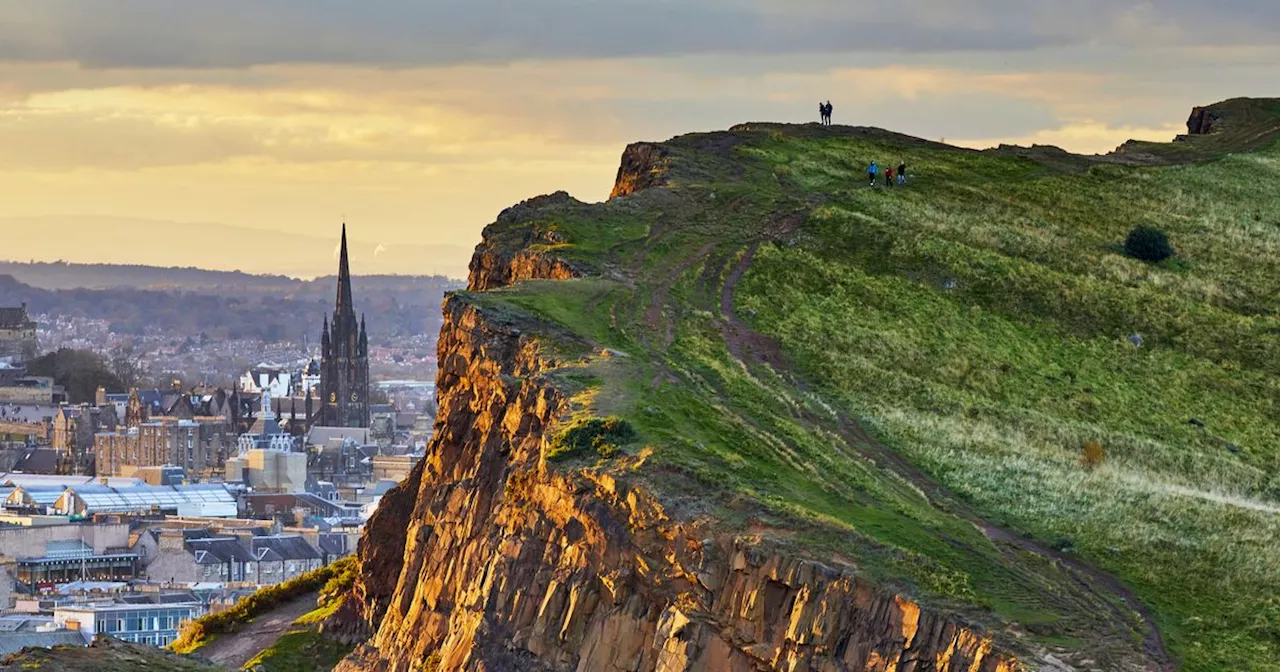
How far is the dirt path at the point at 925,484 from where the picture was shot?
46.9m

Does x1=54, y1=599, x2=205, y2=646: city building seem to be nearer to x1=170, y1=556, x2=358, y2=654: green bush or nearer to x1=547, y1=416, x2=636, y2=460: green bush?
x1=170, y1=556, x2=358, y2=654: green bush

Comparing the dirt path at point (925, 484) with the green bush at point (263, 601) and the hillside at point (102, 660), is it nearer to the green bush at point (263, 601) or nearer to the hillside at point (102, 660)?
the hillside at point (102, 660)

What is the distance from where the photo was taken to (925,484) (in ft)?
184

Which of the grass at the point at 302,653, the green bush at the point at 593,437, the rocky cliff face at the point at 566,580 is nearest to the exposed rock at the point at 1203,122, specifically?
the grass at the point at 302,653

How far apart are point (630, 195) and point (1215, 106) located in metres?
49.3

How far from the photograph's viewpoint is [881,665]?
43.2 metres

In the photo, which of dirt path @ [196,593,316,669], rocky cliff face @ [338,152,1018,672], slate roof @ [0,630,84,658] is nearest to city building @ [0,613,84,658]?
slate roof @ [0,630,84,658]

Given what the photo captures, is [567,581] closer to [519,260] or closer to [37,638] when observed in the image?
[519,260]

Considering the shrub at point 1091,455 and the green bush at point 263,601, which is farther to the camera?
the green bush at point 263,601

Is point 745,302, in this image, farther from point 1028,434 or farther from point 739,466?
point 739,466

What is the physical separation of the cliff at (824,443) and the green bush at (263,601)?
22.8 ft

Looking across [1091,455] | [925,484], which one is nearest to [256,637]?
[1091,455]

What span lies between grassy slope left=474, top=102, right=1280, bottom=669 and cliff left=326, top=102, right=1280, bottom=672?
13 cm

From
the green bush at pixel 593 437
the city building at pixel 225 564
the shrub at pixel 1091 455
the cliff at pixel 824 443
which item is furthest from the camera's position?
the city building at pixel 225 564
